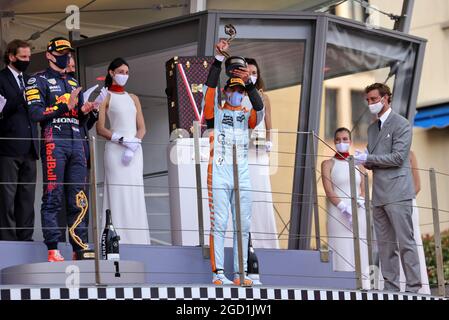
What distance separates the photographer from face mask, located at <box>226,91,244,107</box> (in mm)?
9242

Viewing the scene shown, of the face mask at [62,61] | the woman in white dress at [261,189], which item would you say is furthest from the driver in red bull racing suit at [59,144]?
the woman in white dress at [261,189]

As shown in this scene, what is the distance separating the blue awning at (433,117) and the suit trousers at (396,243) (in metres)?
12.7

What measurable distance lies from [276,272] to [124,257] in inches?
51.4

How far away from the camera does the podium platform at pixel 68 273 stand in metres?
8.29

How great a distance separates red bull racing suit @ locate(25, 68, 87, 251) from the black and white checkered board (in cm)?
83

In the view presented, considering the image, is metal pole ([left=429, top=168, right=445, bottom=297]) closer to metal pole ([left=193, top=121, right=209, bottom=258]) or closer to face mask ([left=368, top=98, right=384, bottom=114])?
face mask ([left=368, top=98, right=384, bottom=114])

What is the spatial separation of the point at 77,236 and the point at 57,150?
0.62m

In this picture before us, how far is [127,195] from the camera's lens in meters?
10.3

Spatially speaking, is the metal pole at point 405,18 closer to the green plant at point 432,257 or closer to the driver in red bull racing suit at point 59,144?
the driver in red bull racing suit at point 59,144

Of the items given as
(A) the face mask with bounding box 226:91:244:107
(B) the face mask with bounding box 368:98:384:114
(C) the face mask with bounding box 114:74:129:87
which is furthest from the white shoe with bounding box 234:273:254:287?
(C) the face mask with bounding box 114:74:129:87

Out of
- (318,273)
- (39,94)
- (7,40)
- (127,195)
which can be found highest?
(7,40)

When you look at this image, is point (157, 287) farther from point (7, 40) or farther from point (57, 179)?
point (7, 40)

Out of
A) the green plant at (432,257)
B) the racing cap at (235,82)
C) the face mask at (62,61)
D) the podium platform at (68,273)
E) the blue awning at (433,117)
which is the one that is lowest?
the green plant at (432,257)

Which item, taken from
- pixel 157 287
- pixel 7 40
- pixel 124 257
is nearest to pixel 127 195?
pixel 124 257
